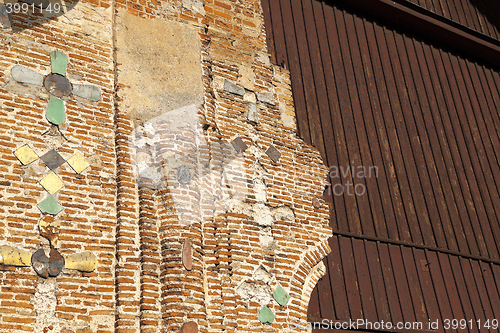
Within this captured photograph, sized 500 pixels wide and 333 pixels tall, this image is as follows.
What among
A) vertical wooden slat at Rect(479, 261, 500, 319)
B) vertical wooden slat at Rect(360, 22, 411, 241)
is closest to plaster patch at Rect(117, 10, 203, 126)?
vertical wooden slat at Rect(360, 22, 411, 241)

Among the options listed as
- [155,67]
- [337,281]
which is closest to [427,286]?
[337,281]

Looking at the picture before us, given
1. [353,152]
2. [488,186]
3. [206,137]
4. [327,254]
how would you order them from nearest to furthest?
[206,137] → [327,254] → [353,152] → [488,186]

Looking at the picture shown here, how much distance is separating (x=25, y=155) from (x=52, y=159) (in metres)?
0.26

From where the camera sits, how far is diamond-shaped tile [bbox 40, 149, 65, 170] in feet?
17.7

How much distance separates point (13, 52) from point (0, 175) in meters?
1.43

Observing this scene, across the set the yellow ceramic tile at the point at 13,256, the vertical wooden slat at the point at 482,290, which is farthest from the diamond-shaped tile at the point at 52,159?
the vertical wooden slat at the point at 482,290

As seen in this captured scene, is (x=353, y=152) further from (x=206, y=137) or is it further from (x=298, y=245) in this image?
Answer: (x=206, y=137)

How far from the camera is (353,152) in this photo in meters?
8.16

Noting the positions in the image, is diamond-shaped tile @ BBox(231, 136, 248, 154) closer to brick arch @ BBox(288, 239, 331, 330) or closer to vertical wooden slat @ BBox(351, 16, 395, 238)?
brick arch @ BBox(288, 239, 331, 330)

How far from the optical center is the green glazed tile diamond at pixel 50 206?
518 centimetres

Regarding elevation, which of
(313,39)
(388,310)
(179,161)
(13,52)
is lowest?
(388,310)

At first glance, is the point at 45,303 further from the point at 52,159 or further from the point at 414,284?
the point at 414,284

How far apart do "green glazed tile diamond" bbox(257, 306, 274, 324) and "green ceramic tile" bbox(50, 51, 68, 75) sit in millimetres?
3522

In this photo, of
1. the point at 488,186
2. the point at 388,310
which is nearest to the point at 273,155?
the point at 388,310
